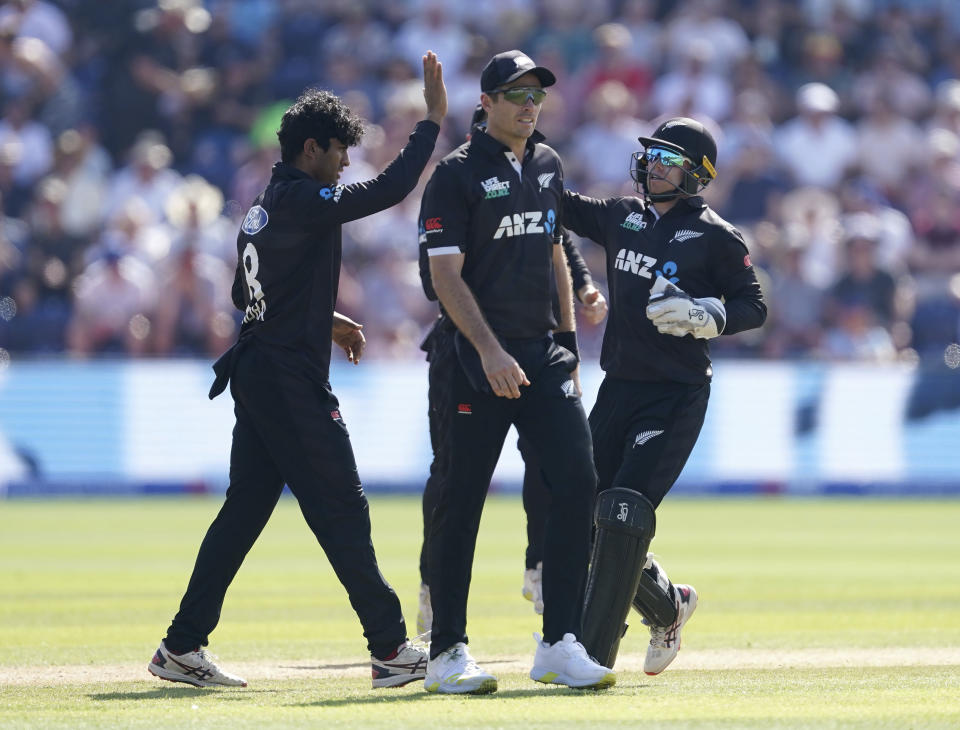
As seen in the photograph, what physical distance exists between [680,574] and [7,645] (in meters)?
5.20

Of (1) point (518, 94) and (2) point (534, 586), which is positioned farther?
(2) point (534, 586)

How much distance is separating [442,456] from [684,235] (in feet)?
5.03

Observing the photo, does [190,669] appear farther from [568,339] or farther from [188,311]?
[188,311]

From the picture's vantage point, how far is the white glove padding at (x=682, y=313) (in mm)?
7145

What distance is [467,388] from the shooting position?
698cm

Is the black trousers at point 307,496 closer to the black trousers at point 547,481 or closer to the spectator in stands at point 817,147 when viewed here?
the black trousers at point 547,481

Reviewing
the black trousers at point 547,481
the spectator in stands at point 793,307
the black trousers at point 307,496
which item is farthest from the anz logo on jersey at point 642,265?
the spectator in stands at point 793,307

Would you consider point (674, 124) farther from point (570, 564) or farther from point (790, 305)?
point (790, 305)

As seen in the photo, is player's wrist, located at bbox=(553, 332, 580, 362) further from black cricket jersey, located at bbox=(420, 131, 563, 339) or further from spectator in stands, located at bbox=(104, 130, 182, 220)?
spectator in stands, located at bbox=(104, 130, 182, 220)

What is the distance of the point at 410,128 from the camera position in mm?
20781

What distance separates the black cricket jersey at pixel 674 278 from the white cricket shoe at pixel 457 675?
1.56m

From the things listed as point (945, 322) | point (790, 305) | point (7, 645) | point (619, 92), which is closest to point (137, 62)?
point (619, 92)

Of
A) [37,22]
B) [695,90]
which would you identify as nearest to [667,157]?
[695,90]

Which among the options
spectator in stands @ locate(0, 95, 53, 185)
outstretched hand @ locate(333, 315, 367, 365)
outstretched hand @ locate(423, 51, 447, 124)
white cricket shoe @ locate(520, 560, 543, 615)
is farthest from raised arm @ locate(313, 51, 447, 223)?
spectator in stands @ locate(0, 95, 53, 185)
